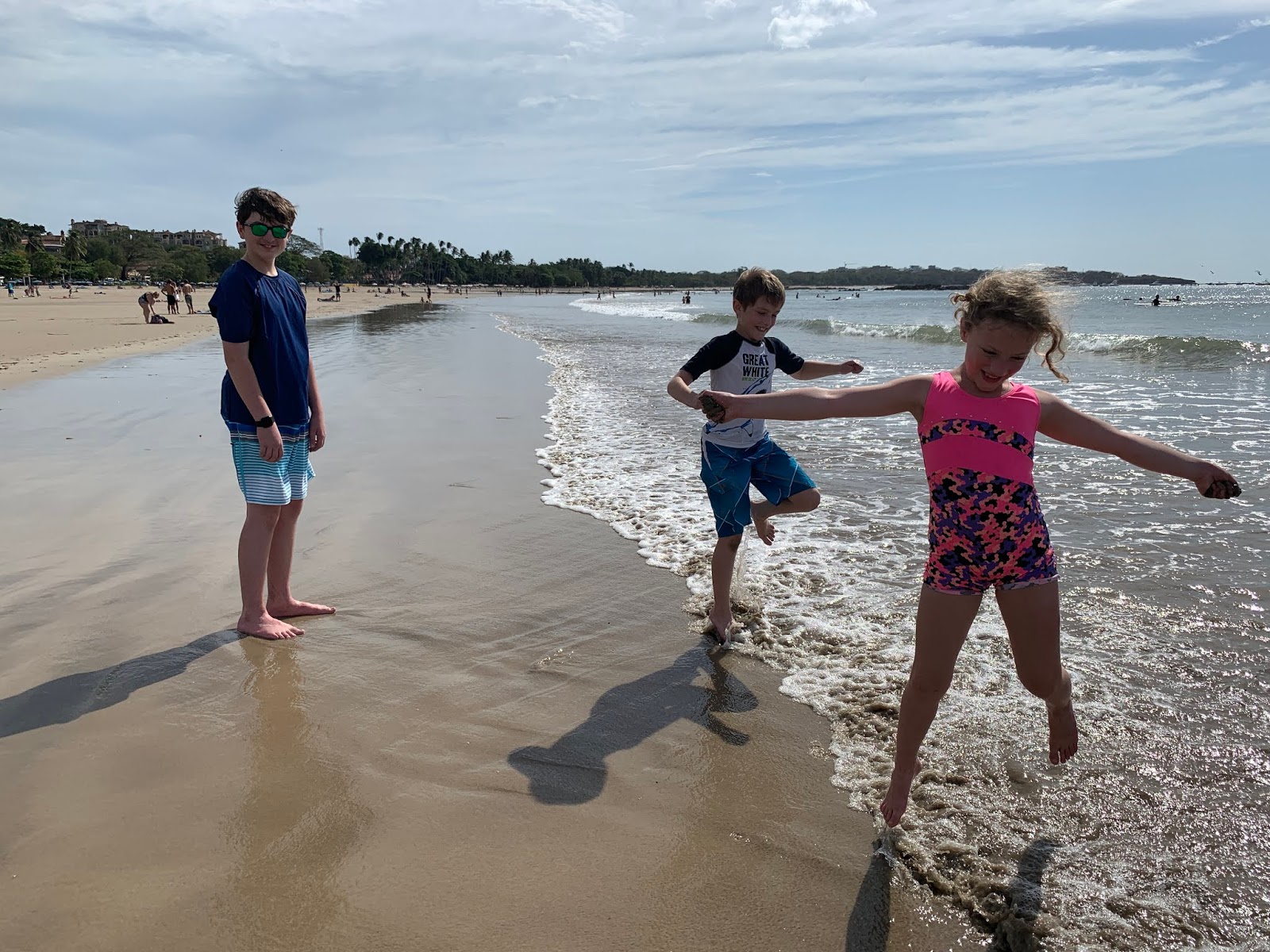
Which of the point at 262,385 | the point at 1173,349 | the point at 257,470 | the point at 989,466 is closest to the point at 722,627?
the point at 989,466

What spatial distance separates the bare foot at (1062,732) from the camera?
2715 millimetres

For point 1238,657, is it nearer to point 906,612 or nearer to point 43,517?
point 906,612

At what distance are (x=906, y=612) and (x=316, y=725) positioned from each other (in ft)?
9.76

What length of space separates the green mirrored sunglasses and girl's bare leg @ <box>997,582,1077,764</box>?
3.58m

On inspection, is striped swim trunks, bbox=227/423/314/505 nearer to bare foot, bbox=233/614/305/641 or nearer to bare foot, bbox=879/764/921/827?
bare foot, bbox=233/614/305/641

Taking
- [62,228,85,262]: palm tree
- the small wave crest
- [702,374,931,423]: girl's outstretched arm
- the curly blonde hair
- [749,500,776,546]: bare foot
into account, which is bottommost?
[749,500,776,546]: bare foot

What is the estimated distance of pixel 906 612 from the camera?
4477 millimetres

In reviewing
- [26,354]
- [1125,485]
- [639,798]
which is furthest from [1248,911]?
[26,354]

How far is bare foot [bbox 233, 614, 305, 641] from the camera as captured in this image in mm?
4012

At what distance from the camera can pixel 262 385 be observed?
403cm

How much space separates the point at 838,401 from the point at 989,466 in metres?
0.49

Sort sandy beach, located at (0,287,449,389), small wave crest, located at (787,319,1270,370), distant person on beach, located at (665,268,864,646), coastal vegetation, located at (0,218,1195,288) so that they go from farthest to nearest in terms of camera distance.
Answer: coastal vegetation, located at (0,218,1195,288) < small wave crest, located at (787,319,1270,370) < sandy beach, located at (0,287,449,389) < distant person on beach, located at (665,268,864,646)

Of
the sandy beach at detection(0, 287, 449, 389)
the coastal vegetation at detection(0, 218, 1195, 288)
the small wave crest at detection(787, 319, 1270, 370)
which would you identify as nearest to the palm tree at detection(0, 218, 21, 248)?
the coastal vegetation at detection(0, 218, 1195, 288)

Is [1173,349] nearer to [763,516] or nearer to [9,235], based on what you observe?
[763,516]
